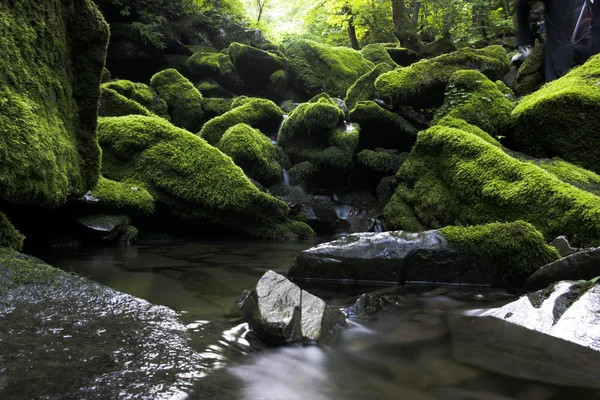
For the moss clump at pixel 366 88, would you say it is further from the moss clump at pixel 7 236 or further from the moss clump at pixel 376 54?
the moss clump at pixel 7 236

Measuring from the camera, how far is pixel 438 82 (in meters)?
8.94

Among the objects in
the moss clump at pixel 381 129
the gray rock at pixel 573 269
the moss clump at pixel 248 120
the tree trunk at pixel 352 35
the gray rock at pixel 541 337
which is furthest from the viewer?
the tree trunk at pixel 352 35

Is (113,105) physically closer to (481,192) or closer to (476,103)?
(481,192)

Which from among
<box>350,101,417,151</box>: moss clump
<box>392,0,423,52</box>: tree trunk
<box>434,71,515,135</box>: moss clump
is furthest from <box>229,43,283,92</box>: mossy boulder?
<box>434,71,515,135</box>: moss clump

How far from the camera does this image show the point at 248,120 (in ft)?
32.9

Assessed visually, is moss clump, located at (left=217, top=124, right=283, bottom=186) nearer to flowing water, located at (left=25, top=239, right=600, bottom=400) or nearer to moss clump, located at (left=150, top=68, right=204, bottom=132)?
moss clump, located at (left=150, top=68, right=204, bottom=132)

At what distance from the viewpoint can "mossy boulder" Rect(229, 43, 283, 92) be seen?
14.6m

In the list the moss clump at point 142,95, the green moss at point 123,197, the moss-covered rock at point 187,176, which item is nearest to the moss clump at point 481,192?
the moss-covered rock at point 187,176

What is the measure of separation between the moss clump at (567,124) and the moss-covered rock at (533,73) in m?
3.99

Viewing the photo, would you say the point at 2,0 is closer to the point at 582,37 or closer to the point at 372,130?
the point at 372,130

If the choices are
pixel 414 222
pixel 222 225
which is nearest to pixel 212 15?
pixel 222 225

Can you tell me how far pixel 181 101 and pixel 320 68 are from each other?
5965 millimetres

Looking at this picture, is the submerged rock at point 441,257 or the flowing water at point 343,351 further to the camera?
the submerged rock at point 441,257

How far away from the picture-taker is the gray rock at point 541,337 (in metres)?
2.14
